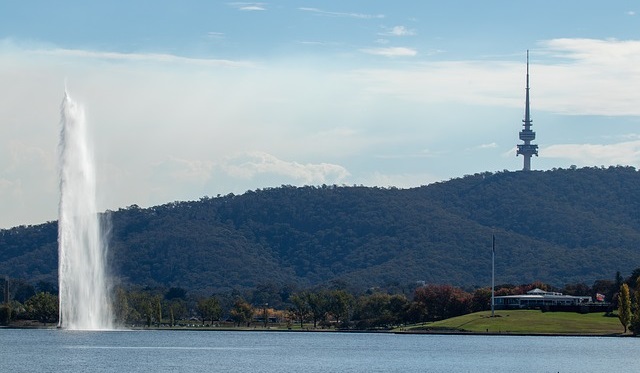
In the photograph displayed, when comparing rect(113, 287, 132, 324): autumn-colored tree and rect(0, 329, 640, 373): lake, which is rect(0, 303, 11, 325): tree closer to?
rect(113, 287, 132, 324): autumn-colored tree

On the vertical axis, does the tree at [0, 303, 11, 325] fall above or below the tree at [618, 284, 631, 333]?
below

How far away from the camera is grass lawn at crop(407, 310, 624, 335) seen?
542ft

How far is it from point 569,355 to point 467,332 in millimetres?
54296

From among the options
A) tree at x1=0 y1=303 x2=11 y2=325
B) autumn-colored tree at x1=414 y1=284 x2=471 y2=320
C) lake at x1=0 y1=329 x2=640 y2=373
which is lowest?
tree at x1=0 y1=303 x2=11 y2=325

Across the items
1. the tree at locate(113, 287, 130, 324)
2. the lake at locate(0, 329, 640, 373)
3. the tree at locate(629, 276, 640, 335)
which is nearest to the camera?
the lake at locate(0, 329, 640, 373)

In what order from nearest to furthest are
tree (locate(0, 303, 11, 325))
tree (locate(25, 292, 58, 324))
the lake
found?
the lake
tree (locate(25, 292, 58, 324))
tree (locate(0, 303, 11, 325))

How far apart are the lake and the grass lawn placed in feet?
14.8

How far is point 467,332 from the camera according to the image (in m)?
172

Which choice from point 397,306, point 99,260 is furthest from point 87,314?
point 397,306

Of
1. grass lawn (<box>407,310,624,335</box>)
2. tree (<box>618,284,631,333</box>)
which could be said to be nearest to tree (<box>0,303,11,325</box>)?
grass lawn (<box>407,310,624,335</box>)

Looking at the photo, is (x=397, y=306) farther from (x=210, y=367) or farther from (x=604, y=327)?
(x=210, y=367)

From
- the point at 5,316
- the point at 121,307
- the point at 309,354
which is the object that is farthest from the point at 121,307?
the point at 309,354

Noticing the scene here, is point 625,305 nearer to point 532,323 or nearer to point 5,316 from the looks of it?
point 532,323

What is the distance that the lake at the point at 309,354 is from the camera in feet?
328
